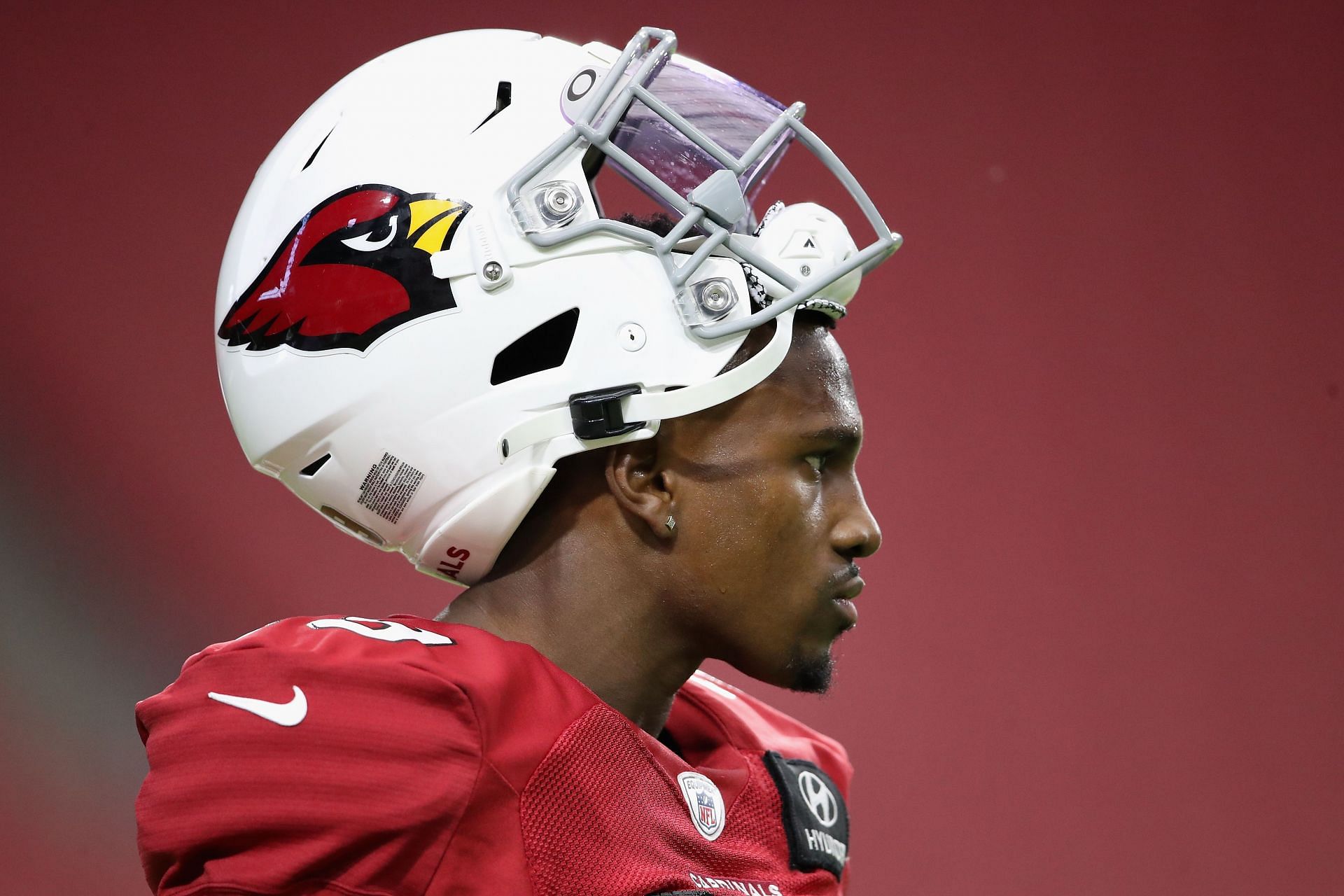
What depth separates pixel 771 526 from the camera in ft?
3.39

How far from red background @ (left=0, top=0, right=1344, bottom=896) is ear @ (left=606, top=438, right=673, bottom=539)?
993 mm

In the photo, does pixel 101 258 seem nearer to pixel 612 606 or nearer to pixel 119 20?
pixel 119 20

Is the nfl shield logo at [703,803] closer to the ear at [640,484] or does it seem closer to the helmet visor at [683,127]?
the ear at [640,484]

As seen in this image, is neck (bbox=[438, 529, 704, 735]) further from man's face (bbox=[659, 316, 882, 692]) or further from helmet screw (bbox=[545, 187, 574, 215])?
helmet screw (bbox=[545, 187, 574, 215])

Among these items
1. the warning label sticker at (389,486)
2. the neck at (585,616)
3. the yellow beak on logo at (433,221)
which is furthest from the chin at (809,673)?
the yellow beak on logo at (433,221)

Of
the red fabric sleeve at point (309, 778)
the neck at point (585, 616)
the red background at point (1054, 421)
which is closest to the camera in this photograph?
the red fabric sleeve at point (309, 778)

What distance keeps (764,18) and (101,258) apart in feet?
3.41

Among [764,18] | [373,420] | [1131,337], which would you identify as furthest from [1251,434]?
[373,420]

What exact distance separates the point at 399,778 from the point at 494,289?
366 mm

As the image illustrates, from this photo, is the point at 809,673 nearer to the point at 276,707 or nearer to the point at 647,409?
the point at 647,409

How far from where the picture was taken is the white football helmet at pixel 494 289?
3.25 ft

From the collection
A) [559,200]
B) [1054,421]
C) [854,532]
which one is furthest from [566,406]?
[1054,421]

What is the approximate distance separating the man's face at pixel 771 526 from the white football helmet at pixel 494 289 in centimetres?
5

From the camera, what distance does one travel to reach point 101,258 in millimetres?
1825
